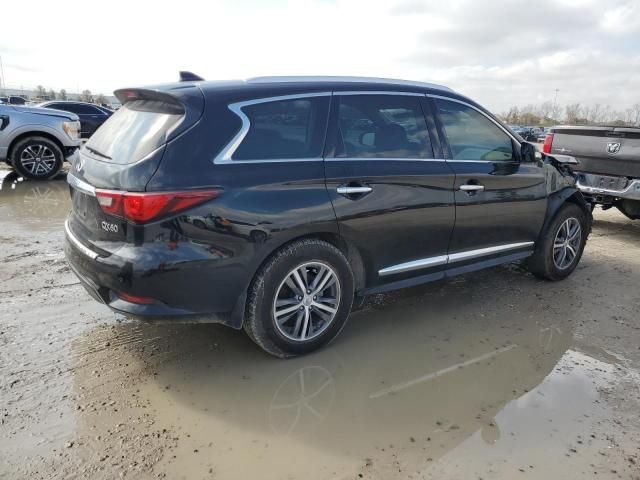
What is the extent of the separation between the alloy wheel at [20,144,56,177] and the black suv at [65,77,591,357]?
6816mm

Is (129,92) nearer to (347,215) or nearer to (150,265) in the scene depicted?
(150,265)

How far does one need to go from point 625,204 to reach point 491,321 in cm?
424

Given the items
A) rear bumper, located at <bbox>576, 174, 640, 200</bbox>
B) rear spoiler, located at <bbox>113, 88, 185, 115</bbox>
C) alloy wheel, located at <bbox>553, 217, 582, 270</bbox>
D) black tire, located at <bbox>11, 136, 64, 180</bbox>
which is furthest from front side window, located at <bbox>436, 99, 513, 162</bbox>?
black tire, located at <bbox>11, 136, 64, 180</bbox>

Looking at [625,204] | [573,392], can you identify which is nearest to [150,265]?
[573,392]

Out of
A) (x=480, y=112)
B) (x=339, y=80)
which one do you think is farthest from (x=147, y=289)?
(x=480, y=112)

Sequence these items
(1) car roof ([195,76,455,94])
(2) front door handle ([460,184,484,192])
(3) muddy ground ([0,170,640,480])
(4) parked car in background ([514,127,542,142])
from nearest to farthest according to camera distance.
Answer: (3) muddy ground ([0,170,640,480]) < (1) car roof ([195,76,455,94]) < (2) front door handle ([460,184,484,192]) < (4) parked car in background ([514,127,542,142])

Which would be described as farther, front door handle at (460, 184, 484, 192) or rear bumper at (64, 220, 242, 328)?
front door handle at (460, 184, 484, 192)

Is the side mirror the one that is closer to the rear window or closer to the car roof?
the car roof

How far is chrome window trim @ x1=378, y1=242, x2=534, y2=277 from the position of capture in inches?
147

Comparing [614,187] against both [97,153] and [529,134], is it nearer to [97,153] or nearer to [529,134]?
[97,153]

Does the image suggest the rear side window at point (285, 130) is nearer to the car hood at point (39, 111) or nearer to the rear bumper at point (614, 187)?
the rear bumper at point (614, 187)

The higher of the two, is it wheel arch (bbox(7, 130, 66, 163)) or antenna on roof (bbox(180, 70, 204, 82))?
antenna on roof (bbox(180, 70, 204, 82))

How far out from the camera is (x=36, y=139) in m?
9.23

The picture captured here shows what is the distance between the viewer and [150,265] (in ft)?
9.11
